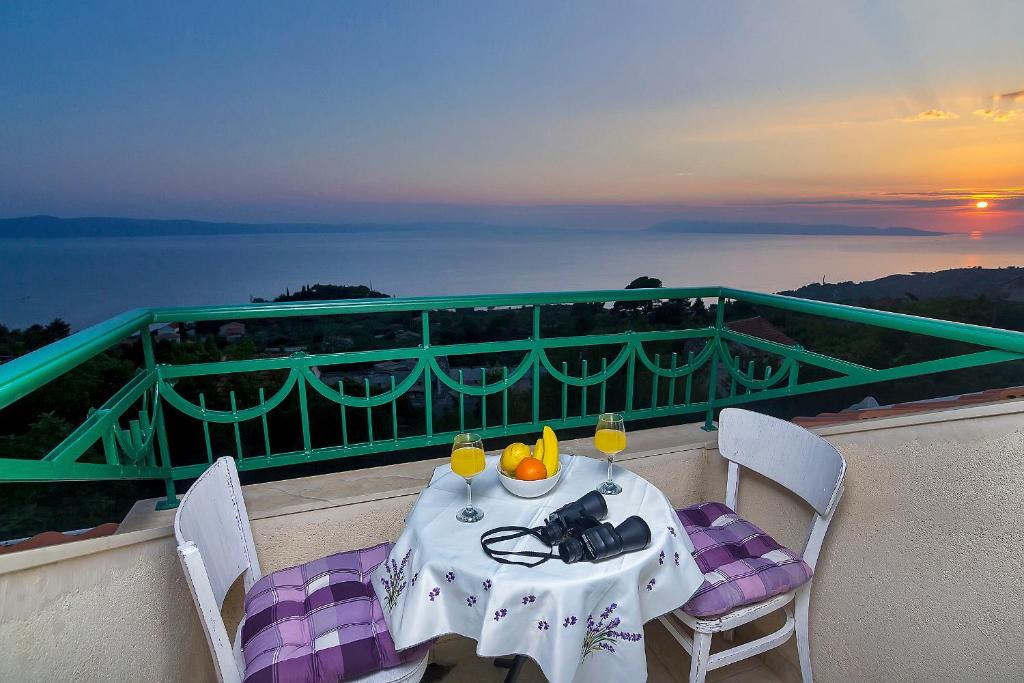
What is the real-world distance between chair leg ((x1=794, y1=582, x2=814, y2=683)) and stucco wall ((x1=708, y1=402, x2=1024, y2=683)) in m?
0.16

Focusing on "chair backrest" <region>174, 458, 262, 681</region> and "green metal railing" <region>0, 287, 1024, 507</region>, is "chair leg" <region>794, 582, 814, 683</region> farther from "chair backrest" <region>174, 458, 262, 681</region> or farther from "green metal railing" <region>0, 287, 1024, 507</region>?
"chair backrest" <region>174, 458, 262, 681</region>

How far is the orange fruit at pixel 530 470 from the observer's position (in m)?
1.25

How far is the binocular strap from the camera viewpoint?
1.02m

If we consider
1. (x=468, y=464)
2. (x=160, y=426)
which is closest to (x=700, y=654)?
(x=468, y=464)

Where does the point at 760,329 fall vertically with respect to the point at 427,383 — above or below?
above

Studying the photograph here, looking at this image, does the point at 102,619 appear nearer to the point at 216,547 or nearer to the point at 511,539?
the point at 216,547

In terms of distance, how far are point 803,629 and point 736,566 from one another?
0.96 feet

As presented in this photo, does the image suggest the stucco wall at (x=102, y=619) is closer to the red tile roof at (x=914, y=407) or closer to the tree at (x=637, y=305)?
the tree at (x=637, y=305)

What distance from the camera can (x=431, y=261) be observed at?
12.2 feet

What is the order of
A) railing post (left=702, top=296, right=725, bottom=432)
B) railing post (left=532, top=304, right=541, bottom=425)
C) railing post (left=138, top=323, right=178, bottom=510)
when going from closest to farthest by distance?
railing post (left=138, top=323, right=178, bottom=510) → railing post (left=532, top=304, right=541, bottom=425) → railing post (left=702, top=296, right=725, bottom=432)

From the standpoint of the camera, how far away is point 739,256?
359 cm

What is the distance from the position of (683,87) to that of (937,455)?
4389 millimetres

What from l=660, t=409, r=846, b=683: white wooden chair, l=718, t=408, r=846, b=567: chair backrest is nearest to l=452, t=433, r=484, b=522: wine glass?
l=660, t=409, r=846, b=683: white wooden chair

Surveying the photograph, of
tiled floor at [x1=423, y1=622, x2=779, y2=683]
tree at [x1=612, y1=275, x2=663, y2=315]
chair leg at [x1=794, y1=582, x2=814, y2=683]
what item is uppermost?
tree at [x1=612, y1=275, x2=663, y2=315]
